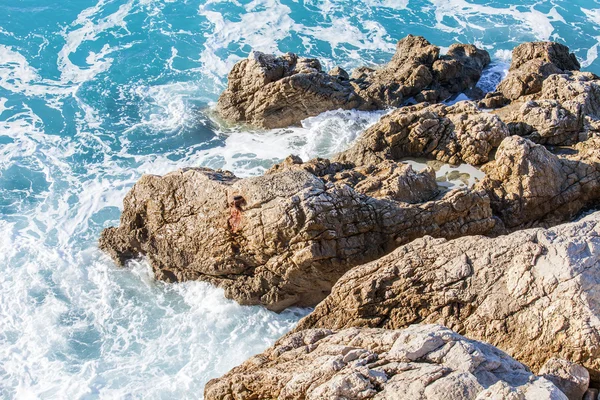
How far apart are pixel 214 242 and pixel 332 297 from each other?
487cm

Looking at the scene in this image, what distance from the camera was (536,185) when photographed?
17281 millimetres

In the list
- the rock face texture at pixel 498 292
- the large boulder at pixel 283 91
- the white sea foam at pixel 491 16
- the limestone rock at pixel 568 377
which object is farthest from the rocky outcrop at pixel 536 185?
the white sea foam at pixel 491 16

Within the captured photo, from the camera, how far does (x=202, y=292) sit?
17766 millimetres

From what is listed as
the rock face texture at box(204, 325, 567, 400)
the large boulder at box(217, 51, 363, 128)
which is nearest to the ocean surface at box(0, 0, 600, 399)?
the large boulder at box(217, 51, 363, 128)

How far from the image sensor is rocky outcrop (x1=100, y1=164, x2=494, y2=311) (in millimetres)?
15344

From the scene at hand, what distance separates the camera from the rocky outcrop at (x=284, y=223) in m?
15.3

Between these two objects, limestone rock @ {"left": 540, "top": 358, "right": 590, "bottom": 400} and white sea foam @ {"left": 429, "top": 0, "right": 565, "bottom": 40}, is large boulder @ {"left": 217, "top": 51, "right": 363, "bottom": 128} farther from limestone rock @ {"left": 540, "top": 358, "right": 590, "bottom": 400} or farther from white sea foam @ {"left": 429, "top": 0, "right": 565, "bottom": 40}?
limestone rock @ {"left": 540, "top": 358, "right": 590, "bottom": 400}

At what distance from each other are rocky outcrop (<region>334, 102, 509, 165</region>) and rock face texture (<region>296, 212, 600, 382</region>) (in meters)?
7.36

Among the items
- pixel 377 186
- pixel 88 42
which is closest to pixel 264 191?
pixel 377 186

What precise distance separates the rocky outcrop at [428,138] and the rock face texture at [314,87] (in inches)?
210

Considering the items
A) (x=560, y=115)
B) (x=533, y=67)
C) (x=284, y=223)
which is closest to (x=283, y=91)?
(x=533, y=67)

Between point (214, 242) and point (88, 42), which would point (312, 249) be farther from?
point (88, 42)

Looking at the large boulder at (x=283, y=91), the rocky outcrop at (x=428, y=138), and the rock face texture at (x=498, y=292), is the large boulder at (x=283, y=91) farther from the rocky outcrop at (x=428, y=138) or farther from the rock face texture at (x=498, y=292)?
the rock face texture at (x=498, y=292)

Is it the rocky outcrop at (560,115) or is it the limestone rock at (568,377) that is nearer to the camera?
the limestone rock at (568,377)
